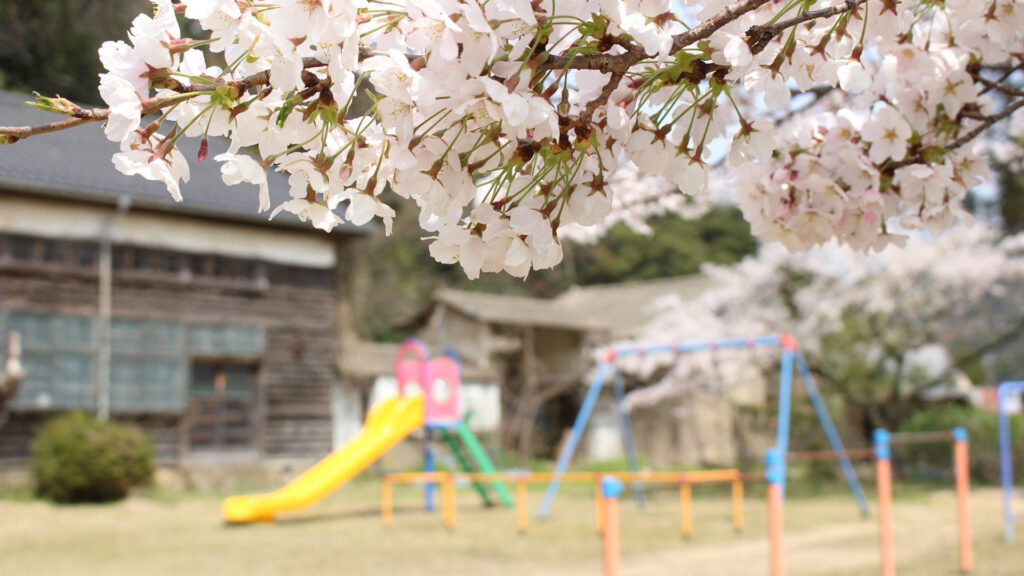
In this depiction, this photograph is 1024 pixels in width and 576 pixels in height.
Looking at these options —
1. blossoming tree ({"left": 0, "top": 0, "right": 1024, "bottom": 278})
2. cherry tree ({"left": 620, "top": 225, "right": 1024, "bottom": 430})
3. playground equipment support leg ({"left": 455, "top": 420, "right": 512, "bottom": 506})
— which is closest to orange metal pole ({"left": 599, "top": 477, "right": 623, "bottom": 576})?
blossoming tree ({"left": 0, "top": 0, "right": 1024, "bottom": 278})

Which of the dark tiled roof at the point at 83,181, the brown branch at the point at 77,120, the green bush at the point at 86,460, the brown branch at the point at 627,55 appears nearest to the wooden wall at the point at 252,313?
the green bush at the point at 86,460

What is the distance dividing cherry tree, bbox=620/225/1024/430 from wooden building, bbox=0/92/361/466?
5.37 meters

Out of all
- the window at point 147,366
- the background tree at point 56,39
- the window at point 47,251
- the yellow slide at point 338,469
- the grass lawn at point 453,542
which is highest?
the background tree at point 56,39

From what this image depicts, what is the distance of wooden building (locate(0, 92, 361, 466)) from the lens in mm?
11680

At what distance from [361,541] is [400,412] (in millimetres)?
2977

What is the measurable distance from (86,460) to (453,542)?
464 centimetres

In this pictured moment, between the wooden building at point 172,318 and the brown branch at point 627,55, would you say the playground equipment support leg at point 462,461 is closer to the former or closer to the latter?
the wooden building at point 172,318

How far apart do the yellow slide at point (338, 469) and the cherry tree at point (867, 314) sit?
5.09 m

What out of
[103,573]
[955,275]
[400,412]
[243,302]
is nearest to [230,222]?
[243,302]

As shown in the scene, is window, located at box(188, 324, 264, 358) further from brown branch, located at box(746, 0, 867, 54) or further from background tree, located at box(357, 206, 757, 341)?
brown branch, located at box(746, 0, 867, 54)

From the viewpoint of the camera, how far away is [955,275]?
14289 mm

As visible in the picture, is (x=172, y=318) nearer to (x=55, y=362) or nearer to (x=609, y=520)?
(x=55, y=362)

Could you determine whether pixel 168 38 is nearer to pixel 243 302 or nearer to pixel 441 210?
pixel 441 210

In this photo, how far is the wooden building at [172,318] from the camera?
1168 centimetres
